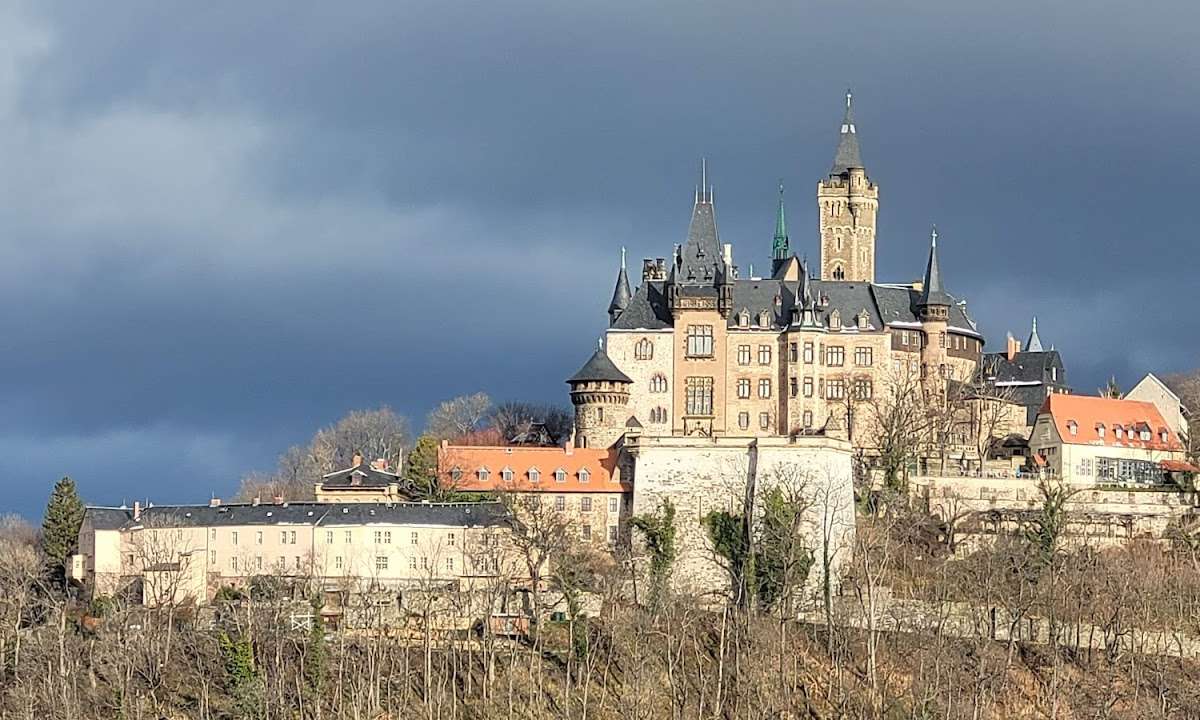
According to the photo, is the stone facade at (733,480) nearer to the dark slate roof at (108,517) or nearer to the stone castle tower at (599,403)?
the stone castle tower at (599,403)

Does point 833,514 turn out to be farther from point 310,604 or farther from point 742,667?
point 310,604

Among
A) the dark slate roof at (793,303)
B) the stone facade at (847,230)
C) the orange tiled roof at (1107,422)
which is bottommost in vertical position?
the orange tiled roof at (1107,422)

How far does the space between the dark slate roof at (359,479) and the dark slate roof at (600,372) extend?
934cm

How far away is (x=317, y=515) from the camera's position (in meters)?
85.9

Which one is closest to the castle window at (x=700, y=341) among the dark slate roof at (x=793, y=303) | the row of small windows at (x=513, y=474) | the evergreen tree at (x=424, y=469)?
the dark slate roof at (x=793, y=303)

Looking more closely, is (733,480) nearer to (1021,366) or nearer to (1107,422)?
(1107,422)

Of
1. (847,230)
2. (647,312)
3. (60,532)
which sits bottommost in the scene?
(60,532)

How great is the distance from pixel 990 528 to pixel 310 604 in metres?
24.8

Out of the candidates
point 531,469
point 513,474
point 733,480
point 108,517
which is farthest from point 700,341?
point 108,517

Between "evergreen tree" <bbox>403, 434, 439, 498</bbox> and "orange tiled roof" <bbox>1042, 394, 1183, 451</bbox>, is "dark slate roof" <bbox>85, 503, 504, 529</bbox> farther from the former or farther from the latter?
"orange tiled roof" <bbox>1042, 394, 1183, 451</bbox>

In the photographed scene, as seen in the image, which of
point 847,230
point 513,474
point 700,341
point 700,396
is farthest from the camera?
point 847,230

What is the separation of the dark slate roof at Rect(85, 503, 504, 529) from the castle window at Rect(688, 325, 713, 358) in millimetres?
16185

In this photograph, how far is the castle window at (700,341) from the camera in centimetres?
9981

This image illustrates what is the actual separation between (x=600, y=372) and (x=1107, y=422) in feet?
65.5
